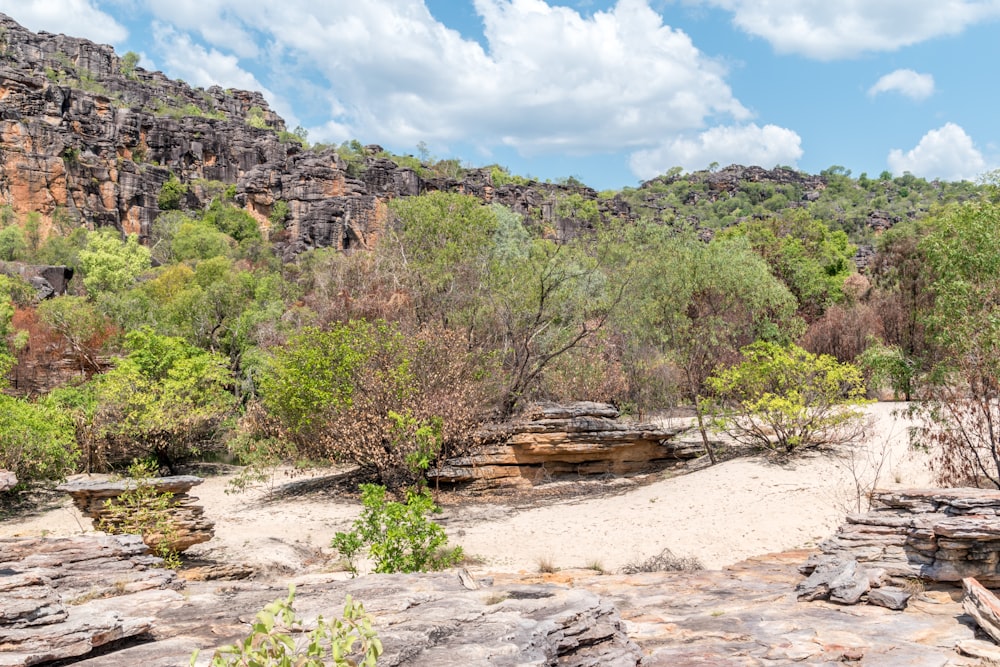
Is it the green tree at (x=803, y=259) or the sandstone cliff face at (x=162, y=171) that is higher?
the sandstone cliff face at (x=162, y=171)

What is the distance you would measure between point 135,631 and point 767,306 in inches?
938

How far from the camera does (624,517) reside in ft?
38.2

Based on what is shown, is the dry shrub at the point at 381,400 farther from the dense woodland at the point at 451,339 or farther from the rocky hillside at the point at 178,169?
the rocky hillside at the point at 178,169

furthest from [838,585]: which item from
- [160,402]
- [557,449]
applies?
[160,402]

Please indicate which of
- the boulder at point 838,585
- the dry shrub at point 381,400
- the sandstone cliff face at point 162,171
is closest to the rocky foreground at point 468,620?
the boulder at point 838,585

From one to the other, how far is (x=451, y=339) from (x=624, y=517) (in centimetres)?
588

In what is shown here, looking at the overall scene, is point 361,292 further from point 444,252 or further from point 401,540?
point 401,540

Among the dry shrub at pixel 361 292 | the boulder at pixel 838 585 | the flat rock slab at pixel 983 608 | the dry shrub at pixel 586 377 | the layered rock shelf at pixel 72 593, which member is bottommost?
the boulder at pixel 838 585

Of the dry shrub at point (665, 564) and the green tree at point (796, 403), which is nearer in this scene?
the dry shrub at point (665, 564)

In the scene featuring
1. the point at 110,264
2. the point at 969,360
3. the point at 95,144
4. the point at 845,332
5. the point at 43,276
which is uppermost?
the point at 95,144

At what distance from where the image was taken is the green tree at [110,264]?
35.6 meters

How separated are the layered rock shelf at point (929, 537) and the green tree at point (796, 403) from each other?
6105 millimetres

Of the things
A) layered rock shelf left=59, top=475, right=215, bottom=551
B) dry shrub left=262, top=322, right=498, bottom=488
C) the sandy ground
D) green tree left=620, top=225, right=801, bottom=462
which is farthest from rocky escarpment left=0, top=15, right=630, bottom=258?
layered rock shelf left=59, top=475, right=215, bottom=551

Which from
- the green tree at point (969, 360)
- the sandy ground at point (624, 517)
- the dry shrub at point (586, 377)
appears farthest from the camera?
the dry shrub at point (586, 377)
